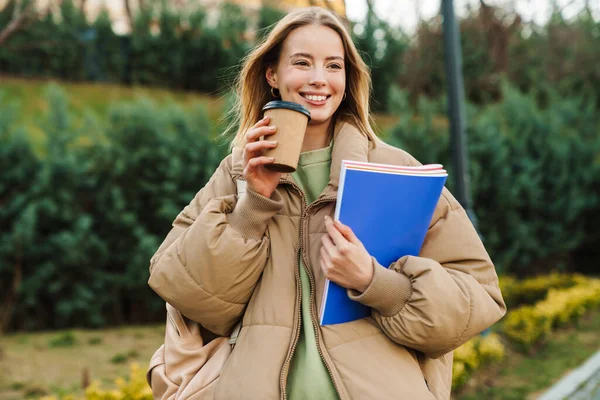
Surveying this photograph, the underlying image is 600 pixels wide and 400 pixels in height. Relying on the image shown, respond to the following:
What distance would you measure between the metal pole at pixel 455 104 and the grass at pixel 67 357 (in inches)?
123

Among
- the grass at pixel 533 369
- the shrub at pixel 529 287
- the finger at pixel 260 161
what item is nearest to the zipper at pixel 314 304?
the finger at pixel 260 161

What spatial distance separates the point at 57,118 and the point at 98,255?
1.42 metres

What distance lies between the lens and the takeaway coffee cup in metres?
1.61

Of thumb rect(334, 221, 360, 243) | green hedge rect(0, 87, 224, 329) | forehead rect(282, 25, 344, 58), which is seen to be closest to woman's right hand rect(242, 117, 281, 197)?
thumb rect(334, 221, 360, 243)

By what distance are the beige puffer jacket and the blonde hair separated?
329 millimetres

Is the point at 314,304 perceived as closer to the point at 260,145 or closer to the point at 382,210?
the point at 382,210

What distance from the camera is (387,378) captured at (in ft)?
5.39

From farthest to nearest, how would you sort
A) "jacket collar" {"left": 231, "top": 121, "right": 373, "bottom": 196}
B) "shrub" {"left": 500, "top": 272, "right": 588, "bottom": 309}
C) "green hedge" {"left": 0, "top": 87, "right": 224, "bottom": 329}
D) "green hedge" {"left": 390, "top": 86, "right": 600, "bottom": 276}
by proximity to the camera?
1. "shrub" {"left": 500, "top": 272, "right": 588, "bottom": 309}
2. "green hedge" {"left": 390, "top": 86, "right": 600, "bottom": 276}
3. "green hedge" {"left": 0, "top": 87, "right": 224, "bottom": 329}
4. "jacket collar" {"left": 231, "top": 121, "right": 373, "bottom": 196}

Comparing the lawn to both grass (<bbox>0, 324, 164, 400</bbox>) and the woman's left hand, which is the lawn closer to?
grass (<bbox>0, 324, 164, 400</bbox>)

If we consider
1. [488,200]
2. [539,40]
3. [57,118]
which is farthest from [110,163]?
[539,40]

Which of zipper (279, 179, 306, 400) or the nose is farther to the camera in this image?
the nose

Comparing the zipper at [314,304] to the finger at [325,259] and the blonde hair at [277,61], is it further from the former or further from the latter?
the blonde hair at [277,61]

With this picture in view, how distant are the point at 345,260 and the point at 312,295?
0.17m

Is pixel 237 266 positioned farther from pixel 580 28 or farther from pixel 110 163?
pixel 580 28
